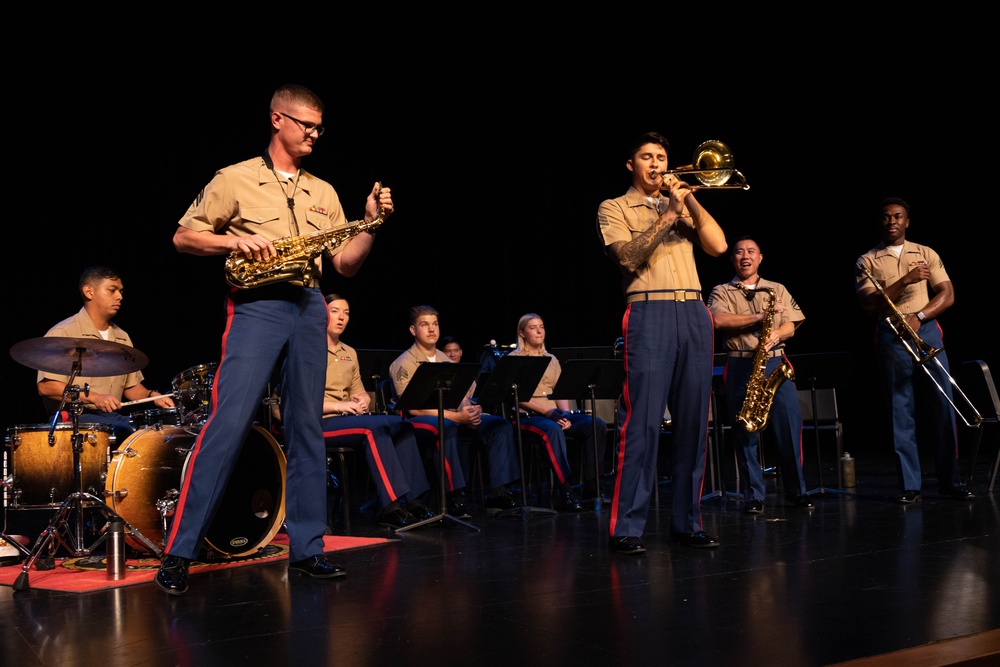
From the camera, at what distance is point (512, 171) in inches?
387

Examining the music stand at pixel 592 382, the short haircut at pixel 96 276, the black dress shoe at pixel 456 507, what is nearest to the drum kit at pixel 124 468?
the short haircut at pixel 96 276

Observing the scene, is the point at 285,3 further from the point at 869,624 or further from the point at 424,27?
the point at 869,624

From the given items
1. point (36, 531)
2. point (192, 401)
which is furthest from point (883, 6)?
point (36, 531)

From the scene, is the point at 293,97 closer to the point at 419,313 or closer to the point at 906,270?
the point at 419,313

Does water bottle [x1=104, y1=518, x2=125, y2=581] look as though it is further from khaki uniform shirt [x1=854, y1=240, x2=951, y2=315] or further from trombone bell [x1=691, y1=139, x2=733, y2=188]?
khaki uniform shirt [x1=854, y1=240, x2=951, y2=315]

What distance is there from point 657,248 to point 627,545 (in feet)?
4.10

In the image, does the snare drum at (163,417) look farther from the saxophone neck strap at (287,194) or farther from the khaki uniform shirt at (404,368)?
the khaki uniform shirt at (404,368)

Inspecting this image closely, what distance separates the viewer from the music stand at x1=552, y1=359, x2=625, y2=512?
19.9 feet

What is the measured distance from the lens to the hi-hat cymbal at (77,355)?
4.07 m

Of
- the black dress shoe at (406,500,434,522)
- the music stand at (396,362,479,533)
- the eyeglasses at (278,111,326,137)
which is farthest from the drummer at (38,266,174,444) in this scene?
the eyeglasses at (278,111,326,137)

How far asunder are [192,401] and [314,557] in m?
1.32

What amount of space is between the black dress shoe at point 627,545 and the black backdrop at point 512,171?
175 inches

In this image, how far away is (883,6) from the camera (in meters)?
9.05

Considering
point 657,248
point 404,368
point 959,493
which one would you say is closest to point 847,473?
point 959,493
